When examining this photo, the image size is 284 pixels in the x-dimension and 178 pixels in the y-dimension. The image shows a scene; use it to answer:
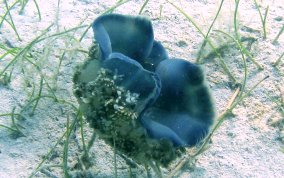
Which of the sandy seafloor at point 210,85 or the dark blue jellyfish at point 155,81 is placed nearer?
the dark blue jellyfish at point 155,81

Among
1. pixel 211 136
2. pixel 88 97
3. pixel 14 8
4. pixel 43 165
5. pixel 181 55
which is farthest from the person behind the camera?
pixel 14 8

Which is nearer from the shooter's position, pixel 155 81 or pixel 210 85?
pixel 155 81

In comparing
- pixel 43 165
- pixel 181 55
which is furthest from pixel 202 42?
Answer: pixel 43 165

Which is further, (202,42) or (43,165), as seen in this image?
(202,42)

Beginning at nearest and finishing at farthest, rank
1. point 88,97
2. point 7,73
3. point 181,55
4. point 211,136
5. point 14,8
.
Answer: point 88,97 → point 211,136 → point 7,73 → point 181,55 → point 14,8

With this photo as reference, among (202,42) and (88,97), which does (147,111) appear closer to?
(88,97)

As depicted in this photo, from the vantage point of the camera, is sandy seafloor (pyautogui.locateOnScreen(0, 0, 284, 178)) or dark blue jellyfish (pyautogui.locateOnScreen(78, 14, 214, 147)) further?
sandy seafloor (pyautogui.locateOnScreen(0, 0, 284, 178))

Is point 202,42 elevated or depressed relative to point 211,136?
elevated

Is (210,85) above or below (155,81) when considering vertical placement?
below
